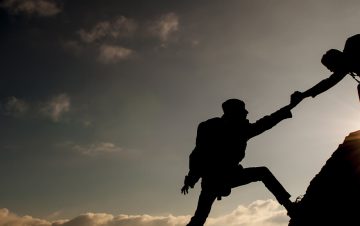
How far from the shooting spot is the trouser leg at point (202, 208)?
9.05 m

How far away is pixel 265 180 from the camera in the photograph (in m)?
8.93

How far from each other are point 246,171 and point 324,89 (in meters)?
2.63

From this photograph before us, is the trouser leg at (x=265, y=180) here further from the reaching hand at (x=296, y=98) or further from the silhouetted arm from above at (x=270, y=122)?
the reaching hand at (x=296, y=98)

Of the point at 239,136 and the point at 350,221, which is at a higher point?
the point at 239,136

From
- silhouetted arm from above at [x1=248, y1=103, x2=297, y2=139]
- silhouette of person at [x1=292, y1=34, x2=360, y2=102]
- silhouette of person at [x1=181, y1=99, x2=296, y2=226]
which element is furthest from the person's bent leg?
silhouette of person at [x1=292, y1=34, x2=360, y2=102]

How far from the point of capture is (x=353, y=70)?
8.45 metres

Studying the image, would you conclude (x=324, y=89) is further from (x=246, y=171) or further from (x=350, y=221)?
(x=350, y=221)

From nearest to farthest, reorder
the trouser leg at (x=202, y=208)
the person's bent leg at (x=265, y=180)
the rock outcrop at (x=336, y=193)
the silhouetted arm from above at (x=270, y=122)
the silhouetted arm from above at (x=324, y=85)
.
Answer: the rock outcrop at (x=336, y=193) < the person's bent leg at (x=265, y=180) < the silhouetted arm from above at (x=324, y=85) < the trouser leg at (x=202, y=208) < the silhouetted arm from above at (x=270, y=122)

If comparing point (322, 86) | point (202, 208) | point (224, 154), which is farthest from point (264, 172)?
point (322, 86)

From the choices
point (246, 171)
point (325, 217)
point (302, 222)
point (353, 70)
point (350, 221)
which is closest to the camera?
point (350, 221)

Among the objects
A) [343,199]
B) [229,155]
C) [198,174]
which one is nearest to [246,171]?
[229,155]

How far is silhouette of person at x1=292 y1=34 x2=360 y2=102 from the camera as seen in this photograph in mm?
8328

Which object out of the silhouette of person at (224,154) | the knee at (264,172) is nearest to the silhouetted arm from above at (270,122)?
the silhouette of person at (224,154)

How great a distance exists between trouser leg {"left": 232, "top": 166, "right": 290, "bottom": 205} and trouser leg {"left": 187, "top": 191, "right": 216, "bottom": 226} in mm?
643
